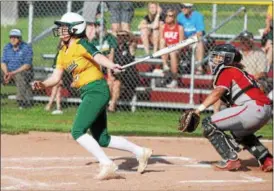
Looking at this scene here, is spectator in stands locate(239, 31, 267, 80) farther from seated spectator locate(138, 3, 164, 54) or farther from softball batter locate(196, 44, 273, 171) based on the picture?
softball batter locate(196, 44, 273, 171)

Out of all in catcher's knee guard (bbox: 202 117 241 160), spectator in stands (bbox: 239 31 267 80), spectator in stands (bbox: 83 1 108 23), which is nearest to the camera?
catcher's knee guard (bbox: 202 117 241 160)

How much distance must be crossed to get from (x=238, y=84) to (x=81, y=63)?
1.96m

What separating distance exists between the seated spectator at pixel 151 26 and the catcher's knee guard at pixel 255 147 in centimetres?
517

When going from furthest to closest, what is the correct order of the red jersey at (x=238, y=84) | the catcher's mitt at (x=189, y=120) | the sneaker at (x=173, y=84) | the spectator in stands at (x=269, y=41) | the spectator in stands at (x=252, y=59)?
the sneaker at (x=173, y=84) → the spectator in stands at (x=269, y=41) → the spectator in stands at (x=252, y=59) → the red jersey at (x=238, y=84) → the catcher's mitt at (x=189, y=120)

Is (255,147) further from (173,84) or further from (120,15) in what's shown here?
(120,15)

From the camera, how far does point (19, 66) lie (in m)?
15.3

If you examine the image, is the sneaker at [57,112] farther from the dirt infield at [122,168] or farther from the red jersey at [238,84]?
the red jersey at [238,84]

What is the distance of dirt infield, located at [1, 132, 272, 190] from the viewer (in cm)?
909

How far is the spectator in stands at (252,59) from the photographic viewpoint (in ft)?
45.3

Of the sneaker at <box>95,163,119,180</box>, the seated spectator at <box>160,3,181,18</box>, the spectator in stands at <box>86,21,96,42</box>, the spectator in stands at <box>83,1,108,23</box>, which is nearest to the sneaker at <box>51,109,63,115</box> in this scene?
the spectator in stands at <box>86,21,96,42</box>

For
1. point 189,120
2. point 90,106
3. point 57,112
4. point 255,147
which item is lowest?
point 57,112

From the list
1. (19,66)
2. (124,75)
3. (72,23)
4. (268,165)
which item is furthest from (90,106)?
(19,66)

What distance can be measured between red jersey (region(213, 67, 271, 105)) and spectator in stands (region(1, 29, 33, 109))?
6223 mm

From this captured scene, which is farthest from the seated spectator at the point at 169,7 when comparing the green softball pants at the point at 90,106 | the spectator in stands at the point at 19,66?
the green softball pants at the point at 90,106
